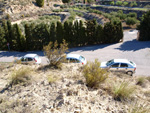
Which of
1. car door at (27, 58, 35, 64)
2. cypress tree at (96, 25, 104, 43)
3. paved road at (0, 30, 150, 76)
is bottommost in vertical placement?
paved road at (0, 30, 150, 76)

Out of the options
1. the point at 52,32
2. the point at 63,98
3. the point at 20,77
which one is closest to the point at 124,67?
the point at 63,98

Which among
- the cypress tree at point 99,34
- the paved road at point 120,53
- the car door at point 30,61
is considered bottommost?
the paved road at point 120,53

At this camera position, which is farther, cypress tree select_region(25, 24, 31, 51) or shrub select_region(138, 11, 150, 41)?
shrub select_region(138, 11, 150, 41)

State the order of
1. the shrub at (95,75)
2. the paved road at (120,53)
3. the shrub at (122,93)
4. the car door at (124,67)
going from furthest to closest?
the paved road at (120,53) < the car door at (124,67) < the shrub at (95,75) < the shrub at (122,93)

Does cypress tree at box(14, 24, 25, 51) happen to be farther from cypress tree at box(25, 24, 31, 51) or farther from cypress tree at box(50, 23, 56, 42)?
cypress tree at box(50, 23, 56, 42)

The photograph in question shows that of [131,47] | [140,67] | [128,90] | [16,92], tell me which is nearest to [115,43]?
[131,47]

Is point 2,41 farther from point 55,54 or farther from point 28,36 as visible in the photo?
point 55,54

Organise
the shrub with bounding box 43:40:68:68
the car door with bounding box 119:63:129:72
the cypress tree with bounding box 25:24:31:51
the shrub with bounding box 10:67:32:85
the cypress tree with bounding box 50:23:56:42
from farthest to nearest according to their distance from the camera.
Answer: the cypress tree with bounding box 50:23:56:42, the cypress tree with bounding box 25:24:31:51, the car door with bounding box 119:63:129:72, the shrub with bounding box 43:40:68:68, the shrub with bounding box 10:67:32:85

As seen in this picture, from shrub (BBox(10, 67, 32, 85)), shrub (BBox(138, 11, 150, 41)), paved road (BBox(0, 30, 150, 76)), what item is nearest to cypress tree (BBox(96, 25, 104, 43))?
paved road (BBox(0, 30, 150, 76))

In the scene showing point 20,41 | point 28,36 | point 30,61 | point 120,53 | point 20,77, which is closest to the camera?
point 20,77

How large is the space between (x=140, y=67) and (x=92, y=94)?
29.7 ft

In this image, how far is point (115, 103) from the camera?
16.1ft

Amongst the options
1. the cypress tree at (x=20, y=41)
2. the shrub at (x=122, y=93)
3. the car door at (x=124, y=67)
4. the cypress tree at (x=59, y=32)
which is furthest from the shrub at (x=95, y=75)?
the cypress tree at (x=20, y=41)

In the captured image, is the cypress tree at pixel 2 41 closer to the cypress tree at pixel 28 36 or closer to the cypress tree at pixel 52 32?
the cypress tree at pixel 28 36
